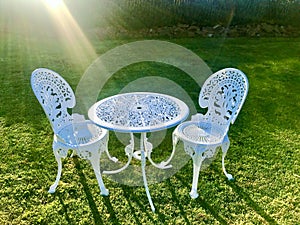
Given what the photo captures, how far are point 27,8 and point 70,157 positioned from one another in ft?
21.5

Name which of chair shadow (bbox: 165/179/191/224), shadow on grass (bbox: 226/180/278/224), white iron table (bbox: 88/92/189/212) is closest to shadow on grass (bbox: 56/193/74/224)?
white iron table (bbox: 88/92/189/212)

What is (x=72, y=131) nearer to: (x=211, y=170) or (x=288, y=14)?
(x=211, y=170)

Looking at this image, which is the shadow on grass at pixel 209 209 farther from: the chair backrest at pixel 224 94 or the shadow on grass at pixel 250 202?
the chair backrest at pixel 224 94

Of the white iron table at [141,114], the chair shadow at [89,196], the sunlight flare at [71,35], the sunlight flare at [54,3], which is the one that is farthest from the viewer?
the sunlight flare at [54,3]

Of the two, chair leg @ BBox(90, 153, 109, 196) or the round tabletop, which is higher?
the round tabletop

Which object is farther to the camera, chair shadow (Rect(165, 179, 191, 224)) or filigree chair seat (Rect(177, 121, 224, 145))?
filigree chair seat (Rect(177, 121, 224, 145))

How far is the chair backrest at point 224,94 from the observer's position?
2506 mm

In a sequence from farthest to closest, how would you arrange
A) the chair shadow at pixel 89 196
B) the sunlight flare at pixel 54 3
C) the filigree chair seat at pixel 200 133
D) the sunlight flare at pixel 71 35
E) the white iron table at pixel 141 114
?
1. the sunlight flare at pixel 54 3
2. the sunlight flare at pixel 71 35
3. the filigree chair seat at pixel 200 133
4. the chair shadow at pixel 89 196
5. the white iron table at pixel 141 114

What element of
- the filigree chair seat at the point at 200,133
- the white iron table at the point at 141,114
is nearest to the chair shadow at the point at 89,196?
the white iron table at the point at 141,114

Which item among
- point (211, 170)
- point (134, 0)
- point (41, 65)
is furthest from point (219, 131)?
point (134, 0)

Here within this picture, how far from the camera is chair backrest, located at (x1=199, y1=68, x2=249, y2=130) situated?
251cm

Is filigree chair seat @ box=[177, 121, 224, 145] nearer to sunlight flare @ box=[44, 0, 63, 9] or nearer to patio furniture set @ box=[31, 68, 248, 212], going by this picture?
patio furniture set @ box=[31, 68, 248, 212]

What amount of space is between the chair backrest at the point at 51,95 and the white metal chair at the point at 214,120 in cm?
105

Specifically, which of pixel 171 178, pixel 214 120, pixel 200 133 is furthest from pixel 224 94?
pixel 171 178
